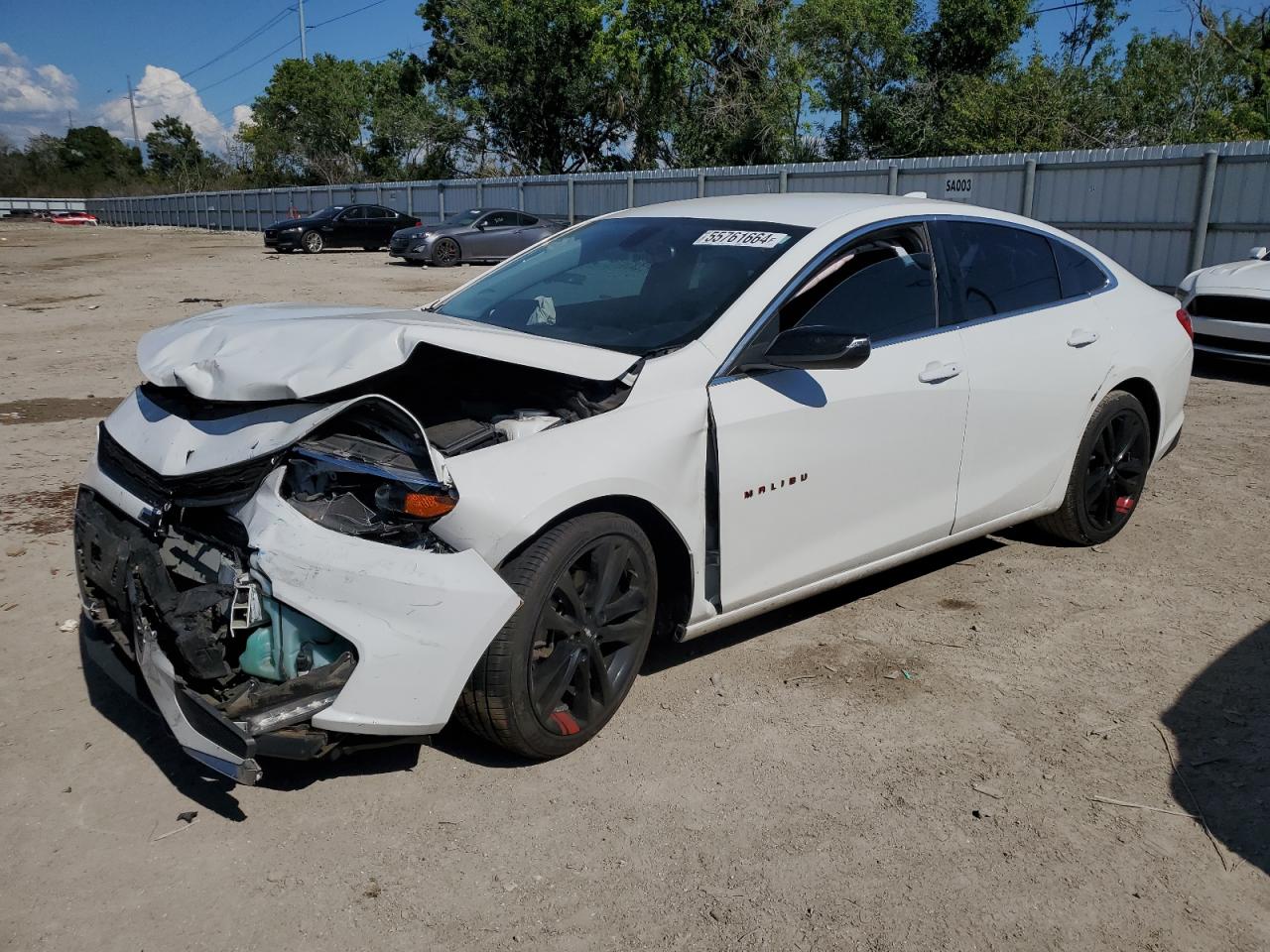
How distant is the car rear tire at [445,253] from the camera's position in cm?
2592

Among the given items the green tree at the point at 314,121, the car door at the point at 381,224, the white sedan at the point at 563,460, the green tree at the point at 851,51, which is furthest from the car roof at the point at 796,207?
the green tree at the point at 314,121

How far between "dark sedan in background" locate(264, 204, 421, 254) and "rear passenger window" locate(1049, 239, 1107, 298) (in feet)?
94.6

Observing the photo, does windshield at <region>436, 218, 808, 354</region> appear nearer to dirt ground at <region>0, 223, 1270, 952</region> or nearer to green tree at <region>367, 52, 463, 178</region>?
dirt ground at <region>0, 223, 1270, 952</region>

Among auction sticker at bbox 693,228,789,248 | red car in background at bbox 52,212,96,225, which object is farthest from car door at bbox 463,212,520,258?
red car in background at bbox 52,212,96,225

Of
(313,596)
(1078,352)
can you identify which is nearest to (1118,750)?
(1078,352)

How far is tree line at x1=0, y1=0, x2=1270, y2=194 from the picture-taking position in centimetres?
3459

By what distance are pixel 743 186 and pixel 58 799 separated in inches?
852

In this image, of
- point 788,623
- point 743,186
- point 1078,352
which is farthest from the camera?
point 743,186

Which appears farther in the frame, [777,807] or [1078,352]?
[1078,352]

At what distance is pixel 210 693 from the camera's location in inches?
117

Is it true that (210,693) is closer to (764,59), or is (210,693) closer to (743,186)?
(743,186)

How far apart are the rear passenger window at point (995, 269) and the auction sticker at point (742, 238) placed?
2.73ft

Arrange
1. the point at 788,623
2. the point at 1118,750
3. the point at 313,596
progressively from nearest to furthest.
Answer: the point at 313,596 < the point at 1118,750 < the point at 788,623

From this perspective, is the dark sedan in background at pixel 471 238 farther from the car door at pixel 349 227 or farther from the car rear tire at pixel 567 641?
the car rear tire at pixel 567 641
